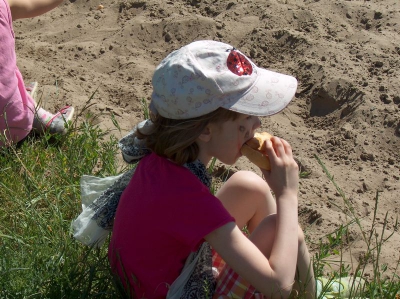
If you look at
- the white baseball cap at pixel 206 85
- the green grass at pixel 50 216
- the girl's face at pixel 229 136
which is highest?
the white baseball cap at pixel 206 85

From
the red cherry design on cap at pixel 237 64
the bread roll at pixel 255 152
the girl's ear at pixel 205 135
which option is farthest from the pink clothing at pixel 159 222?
the red cherry design on cap at pixel 237 64

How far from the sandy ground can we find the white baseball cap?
3.26 ft

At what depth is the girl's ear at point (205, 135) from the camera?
7.92ft

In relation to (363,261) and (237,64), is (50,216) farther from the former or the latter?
(363,261)

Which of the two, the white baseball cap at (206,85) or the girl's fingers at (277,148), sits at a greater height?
the white baseball cap at (206,85)

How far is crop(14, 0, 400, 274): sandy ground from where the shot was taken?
350cm

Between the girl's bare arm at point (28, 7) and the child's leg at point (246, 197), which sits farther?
the girl's bare arm at point (28, 7)

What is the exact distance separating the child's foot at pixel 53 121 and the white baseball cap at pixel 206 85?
4.67 feet

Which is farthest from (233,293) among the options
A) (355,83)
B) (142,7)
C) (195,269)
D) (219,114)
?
(142,7)

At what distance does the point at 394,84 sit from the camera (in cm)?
398

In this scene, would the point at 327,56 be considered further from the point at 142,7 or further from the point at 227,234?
the point at 227,234

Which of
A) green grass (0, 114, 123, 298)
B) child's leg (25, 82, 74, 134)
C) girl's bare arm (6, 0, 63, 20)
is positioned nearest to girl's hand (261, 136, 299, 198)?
green grass (0, 114, 123, 298)

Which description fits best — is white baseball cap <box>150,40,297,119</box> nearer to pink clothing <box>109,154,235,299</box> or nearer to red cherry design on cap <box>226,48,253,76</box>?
red cherry design on cap <box>226,48,253,76</box>

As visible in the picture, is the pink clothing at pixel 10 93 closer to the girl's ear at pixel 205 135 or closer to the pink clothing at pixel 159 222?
the pink clothing at pixel 159 222
